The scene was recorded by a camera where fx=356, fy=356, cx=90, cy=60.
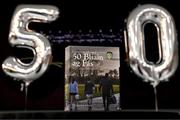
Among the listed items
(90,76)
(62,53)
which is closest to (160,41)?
(90,76)

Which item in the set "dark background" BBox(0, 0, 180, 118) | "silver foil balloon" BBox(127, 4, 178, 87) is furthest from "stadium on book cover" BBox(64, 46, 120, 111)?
"silver foil balloon" BBox(127, 4, 178, 87)

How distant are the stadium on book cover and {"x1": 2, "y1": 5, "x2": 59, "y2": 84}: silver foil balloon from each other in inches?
90.9

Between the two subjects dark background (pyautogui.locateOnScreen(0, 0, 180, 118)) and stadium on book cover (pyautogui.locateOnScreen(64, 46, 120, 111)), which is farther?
dark background (pyautogui.locateOnScreen(0, 0, 180, 118))

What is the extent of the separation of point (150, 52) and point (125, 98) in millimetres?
679

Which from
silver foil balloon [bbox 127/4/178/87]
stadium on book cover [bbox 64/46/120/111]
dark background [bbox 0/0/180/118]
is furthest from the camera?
dark background [bbox 0/0/180/118]

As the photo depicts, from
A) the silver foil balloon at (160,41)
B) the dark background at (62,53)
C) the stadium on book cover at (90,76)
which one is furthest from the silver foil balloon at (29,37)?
the dark background at (62,53)

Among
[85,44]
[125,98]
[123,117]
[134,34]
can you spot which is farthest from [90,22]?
[123,117]

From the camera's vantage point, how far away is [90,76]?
434 centimetres

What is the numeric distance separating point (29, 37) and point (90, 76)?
249 centimetres

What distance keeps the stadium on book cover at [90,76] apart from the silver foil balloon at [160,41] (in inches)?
89.0

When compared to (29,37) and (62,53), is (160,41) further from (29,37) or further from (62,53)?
(62,53)

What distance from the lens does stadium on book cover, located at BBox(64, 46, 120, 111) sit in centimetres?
429

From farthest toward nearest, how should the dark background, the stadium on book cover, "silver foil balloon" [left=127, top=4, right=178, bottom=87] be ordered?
the dark background < the stadium on book cover < "silver foil balloon" [left=127, top=4, right=178, bottom=87]

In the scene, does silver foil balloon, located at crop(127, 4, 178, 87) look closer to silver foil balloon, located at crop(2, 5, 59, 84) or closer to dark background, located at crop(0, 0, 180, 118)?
silver foil balloon, located at crop(2, 5, 59, 84)
